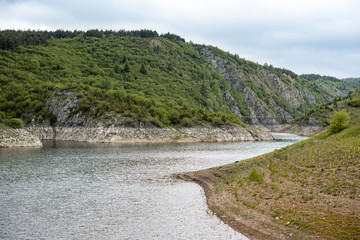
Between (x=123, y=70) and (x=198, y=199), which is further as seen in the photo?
(x=123, y=70)

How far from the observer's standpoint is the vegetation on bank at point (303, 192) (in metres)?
18.7

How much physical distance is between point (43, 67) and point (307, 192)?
155 meters

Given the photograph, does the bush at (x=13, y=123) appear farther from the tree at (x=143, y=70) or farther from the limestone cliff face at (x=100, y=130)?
the tree at (x=143, y=70)

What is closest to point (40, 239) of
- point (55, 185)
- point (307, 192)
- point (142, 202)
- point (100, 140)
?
point (142, 202)

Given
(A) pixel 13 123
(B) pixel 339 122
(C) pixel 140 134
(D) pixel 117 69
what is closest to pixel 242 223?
(B) pixel 339 122

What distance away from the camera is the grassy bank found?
61.6 feet

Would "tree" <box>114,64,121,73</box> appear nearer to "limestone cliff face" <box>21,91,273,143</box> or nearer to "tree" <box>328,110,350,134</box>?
"limestone cliff face" <box>21,91,273,143</box>

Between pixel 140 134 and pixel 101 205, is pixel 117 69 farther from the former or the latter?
pixel 101 205

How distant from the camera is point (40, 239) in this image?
18.8m

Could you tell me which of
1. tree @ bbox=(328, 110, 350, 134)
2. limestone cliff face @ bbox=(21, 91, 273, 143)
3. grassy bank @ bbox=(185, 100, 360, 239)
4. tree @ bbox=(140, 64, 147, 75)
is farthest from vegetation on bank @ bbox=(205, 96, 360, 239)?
tree @ bbox=(140, 64, 147, 75)

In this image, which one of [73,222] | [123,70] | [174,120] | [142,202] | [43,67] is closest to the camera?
[73,222]

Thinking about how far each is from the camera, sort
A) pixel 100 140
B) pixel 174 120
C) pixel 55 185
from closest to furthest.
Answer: pixel 55 185 < pixel 100 140 < pixel 174 120

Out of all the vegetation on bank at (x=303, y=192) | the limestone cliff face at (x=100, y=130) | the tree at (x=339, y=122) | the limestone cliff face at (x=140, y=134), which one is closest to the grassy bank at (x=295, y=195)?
the vegetation on bank at (x=303, y=192)

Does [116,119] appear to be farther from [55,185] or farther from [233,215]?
[233,215]
